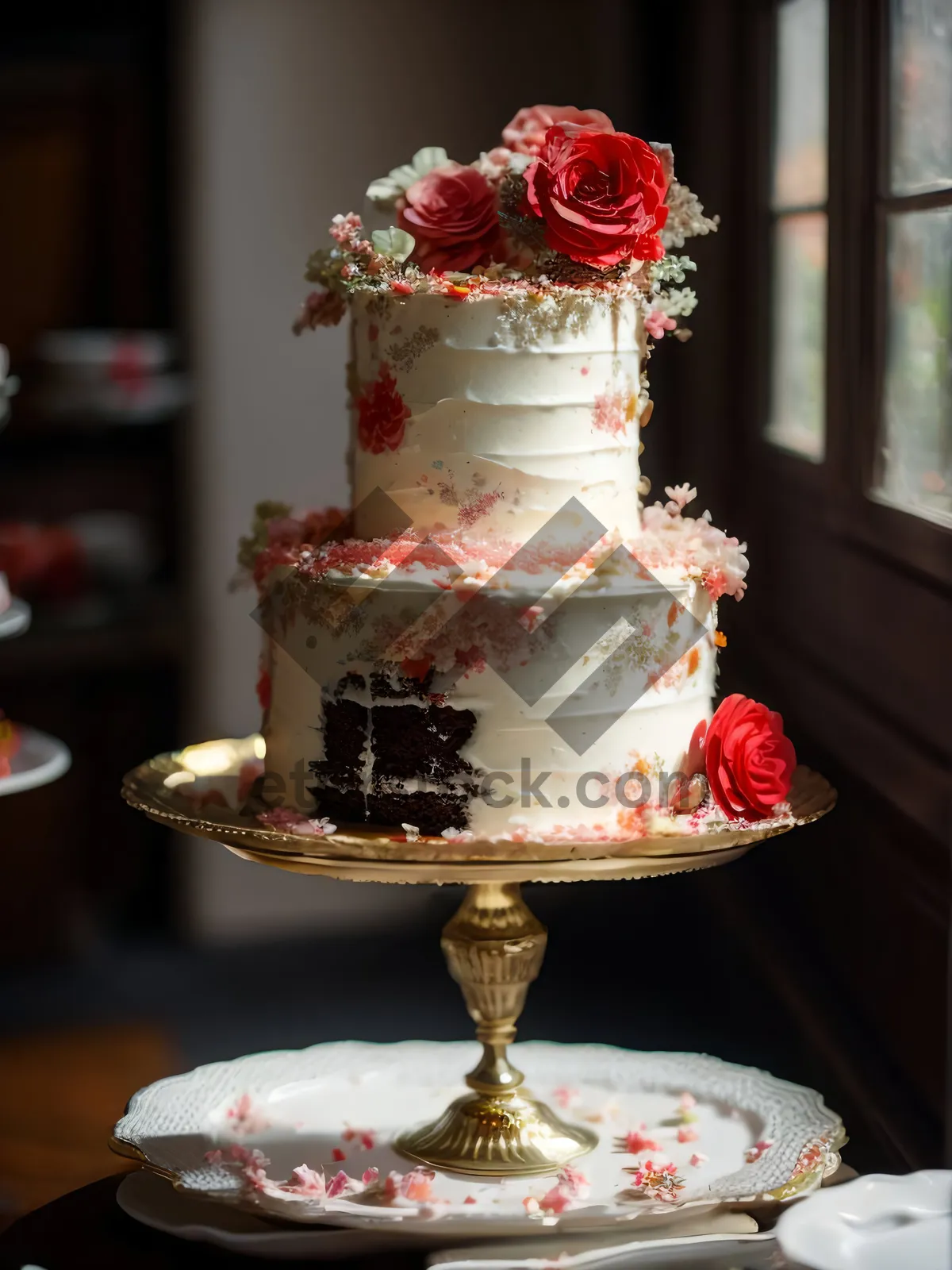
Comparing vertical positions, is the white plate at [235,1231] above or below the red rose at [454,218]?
below

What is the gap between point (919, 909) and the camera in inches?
99.2

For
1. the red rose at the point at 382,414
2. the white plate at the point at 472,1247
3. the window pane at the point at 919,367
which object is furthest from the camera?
the window pane at the point at 919,367

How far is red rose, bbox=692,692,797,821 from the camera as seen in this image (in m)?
2.13

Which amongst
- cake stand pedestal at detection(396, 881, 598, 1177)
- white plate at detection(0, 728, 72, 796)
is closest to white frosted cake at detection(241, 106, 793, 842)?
cake stand pedestal at detection(396, 881, 598, 1177)

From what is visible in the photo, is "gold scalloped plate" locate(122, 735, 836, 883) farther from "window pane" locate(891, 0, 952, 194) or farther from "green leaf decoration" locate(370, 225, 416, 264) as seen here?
"window pane" locate(891, 0, 952, 194)

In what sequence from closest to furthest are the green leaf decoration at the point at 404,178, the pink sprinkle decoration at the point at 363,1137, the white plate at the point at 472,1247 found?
the white plate at the point at 472,1247
the green leaf decoration at the point at 404,178
the pink sprinkle decoration at the point at 363,1137

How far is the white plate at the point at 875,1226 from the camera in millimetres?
1677

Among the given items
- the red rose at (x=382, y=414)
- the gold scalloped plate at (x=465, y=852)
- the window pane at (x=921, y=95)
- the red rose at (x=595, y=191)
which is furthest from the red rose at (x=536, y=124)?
the gold scalloped plate at (x=465, y=852)

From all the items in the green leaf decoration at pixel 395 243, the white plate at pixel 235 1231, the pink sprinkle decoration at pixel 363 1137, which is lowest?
the pink sprinkle decoration at pixel 363 1137

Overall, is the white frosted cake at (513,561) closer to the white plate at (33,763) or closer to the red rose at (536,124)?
the red rose at (536,124)

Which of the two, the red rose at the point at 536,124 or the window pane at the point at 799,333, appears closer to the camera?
the red rose at the point at 536,124

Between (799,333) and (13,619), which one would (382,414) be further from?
(799,333)

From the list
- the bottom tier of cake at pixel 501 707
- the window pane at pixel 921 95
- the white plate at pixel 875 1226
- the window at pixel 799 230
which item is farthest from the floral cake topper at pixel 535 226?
the white plate at pixel 875 1226

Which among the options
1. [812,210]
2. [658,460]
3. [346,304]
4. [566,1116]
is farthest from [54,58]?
[566,1116]
